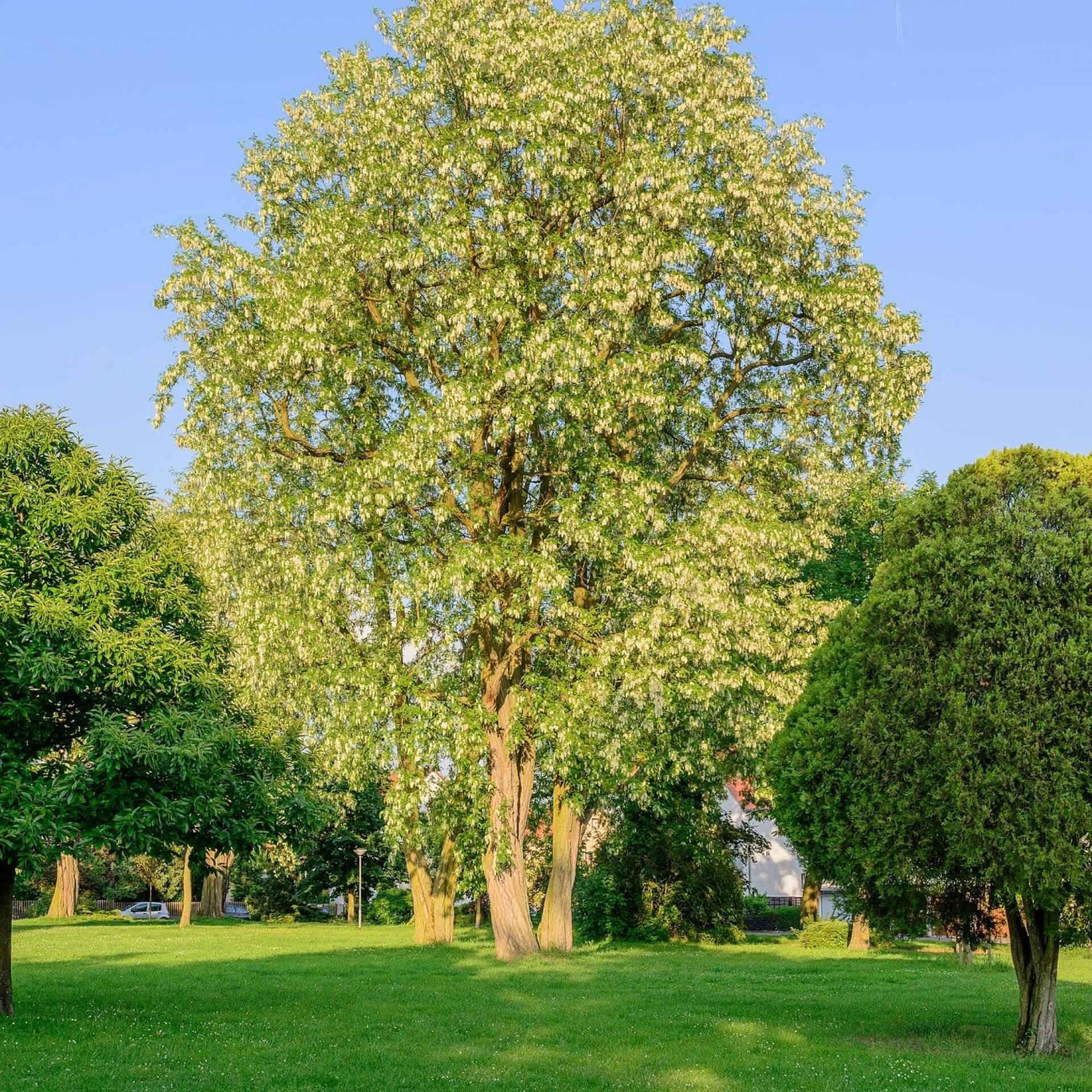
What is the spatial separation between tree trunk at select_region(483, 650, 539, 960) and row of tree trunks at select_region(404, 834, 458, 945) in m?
9.98

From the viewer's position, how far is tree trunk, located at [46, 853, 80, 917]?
6175 cm

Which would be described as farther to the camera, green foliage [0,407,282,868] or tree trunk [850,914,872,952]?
tree trunk [850,914,872,952]

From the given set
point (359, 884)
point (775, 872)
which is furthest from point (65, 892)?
point (775, 872)

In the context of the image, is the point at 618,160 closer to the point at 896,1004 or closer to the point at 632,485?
the point at 632,485

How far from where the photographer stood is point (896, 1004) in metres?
22.2

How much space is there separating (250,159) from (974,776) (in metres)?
24.1

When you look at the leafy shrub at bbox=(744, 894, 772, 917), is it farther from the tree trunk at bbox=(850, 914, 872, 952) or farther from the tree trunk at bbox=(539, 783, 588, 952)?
the tree trunk at bbox=(539, 783, 588, 952)

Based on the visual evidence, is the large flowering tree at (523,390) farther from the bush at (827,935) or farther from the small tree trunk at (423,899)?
the bush at (827,935)

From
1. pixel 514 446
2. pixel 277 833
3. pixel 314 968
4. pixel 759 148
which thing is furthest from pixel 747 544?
pixel 314 968

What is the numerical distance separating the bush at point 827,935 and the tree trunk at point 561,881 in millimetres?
15771

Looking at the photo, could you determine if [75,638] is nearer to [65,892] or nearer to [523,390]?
[523,390]

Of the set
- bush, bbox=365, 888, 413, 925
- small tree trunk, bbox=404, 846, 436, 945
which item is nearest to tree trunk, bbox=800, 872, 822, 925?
small tree trunk, bbox=404, 846, 436, 945

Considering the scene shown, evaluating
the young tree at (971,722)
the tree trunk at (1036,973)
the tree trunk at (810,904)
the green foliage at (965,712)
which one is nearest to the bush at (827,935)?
the tree trunk at (810,904)

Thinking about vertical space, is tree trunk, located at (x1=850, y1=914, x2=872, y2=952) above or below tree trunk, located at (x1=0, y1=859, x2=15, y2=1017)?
below
